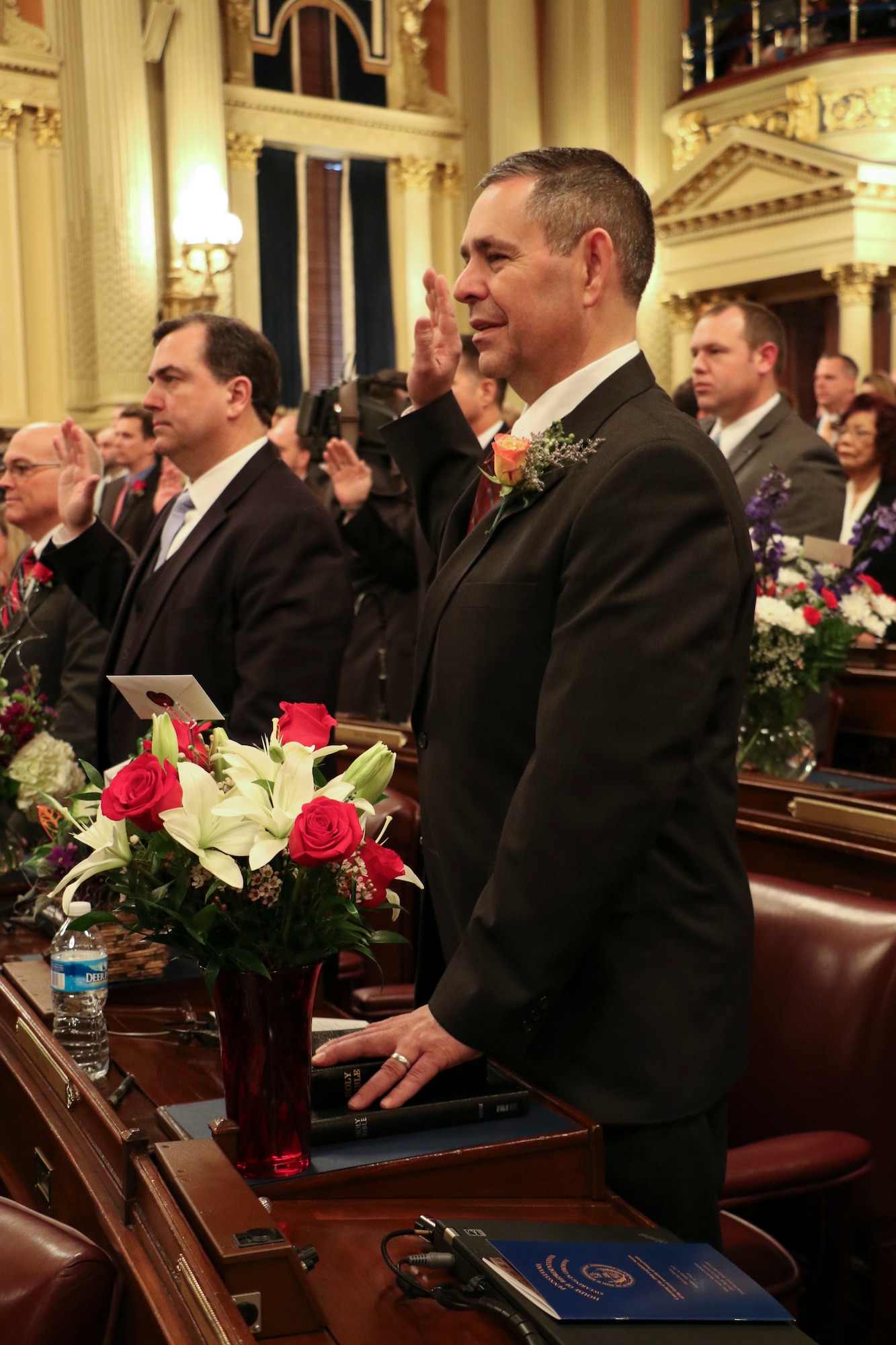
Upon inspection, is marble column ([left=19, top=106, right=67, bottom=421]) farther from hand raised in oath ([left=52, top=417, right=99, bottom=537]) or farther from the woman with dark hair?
hand raised in oath ([left=52, top=417, right=99, bottom=537])

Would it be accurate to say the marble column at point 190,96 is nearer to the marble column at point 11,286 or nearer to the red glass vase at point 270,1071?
the marble column at point 11,286

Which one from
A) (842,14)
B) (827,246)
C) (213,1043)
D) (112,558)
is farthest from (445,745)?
A: (842,14)

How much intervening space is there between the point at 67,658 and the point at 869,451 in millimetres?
3009

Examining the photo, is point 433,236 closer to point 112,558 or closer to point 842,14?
point 842,14

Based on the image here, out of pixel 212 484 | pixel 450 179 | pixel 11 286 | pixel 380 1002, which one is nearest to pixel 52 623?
pixel 212 484

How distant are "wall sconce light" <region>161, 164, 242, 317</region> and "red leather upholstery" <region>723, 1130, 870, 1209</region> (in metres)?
9.47

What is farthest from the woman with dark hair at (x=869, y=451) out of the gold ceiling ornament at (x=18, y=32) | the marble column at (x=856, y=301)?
the gold ceiling ornament at (x=18, y=32)

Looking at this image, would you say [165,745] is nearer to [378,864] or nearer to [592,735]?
[378,864]

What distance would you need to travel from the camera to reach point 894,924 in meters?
1.85

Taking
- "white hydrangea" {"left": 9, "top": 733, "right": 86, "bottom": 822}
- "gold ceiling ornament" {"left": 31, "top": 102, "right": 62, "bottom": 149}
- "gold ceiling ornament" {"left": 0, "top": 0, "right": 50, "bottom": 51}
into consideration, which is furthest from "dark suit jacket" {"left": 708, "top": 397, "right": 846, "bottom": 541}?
"gold ceiling ornament" {"left": 0, "top": 0, "right": 50, "bottom": 51}

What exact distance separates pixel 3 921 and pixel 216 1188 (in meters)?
1.31

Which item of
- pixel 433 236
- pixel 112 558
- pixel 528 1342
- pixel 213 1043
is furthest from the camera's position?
pixel 433 236

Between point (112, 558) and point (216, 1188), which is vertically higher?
point (112, 558)

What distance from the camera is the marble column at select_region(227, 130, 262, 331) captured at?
38.7ft
